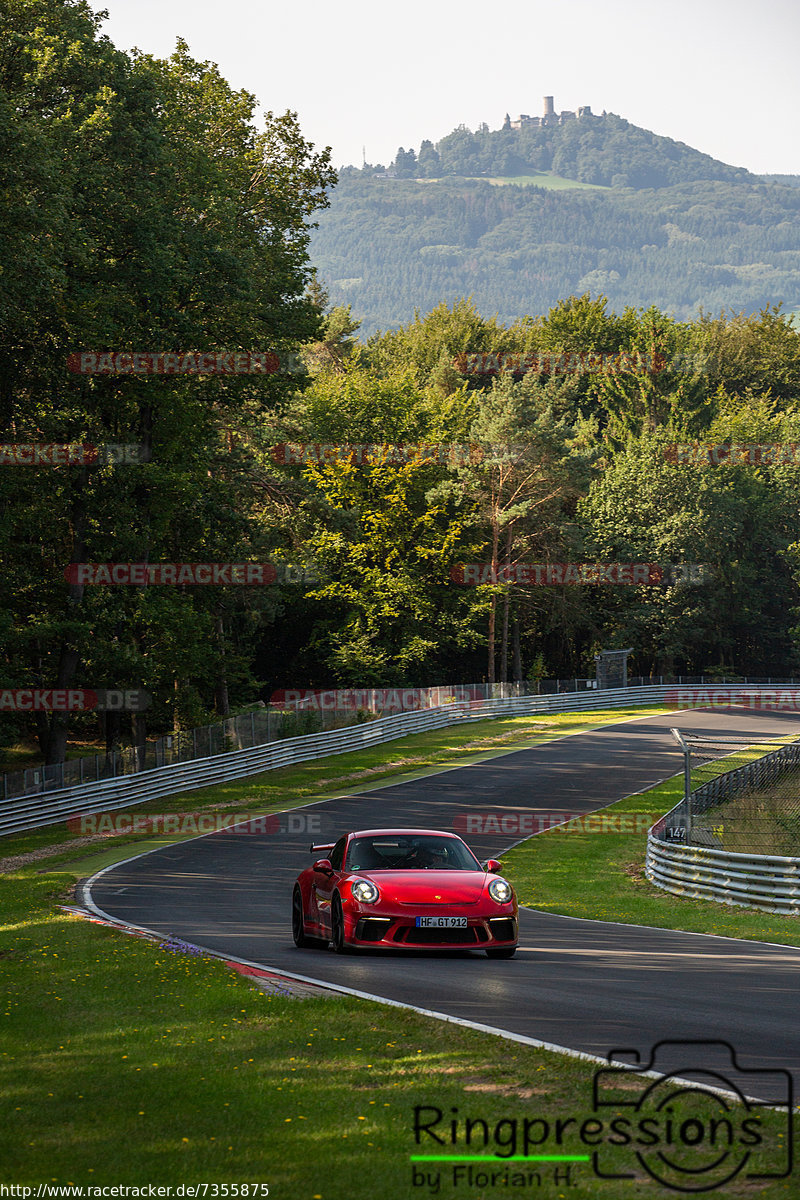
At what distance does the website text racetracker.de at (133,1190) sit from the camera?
204 inches

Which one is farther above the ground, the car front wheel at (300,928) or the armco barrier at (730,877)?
the car front wheel at (300,928)

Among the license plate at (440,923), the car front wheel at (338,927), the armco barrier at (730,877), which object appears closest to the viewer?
the license plate at (440,923)

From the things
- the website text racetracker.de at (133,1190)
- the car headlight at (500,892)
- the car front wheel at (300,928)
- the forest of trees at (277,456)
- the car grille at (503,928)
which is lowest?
the car front wheel at (300,928)

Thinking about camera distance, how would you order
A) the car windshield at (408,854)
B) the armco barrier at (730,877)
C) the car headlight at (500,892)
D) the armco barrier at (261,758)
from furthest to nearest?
the armco barrier at (261,758) → the armco barrier at (730,877) → the car windshield at (408,854) → the car headlight at (500,892)

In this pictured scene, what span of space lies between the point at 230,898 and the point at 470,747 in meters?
30.9

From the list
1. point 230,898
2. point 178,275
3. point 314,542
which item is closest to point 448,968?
point 230,898

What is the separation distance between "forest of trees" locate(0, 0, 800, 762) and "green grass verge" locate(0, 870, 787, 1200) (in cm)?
2209

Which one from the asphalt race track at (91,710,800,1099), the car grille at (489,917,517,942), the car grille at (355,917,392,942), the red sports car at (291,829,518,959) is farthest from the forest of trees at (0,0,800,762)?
the car grille at (489,917,517,942)

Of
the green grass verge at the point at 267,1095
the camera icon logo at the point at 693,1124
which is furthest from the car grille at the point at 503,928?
the camera icon logo at the point at 693,1124

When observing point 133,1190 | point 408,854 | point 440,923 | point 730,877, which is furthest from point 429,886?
point 730,877

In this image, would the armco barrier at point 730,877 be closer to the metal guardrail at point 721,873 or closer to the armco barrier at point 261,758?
the metal guardrail at point 721,873

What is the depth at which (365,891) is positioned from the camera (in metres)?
12.3

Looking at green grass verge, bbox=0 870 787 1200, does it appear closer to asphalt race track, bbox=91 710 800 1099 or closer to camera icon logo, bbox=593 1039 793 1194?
camera icon logo, bbox=593 1039 793 1194

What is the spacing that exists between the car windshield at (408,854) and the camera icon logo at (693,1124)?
6.00m
